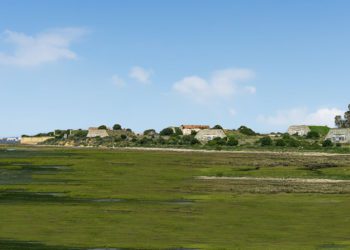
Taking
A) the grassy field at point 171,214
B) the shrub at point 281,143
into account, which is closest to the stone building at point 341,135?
the shrub at point 281,143

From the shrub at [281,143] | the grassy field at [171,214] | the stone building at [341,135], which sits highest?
the stone building at [341,135]

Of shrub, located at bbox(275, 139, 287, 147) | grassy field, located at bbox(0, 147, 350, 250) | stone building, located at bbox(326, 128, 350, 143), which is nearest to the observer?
grassy field, located at bbox(0, 147, 350, 250)

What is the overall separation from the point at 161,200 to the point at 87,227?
46.0 ft

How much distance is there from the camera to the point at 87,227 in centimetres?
3145

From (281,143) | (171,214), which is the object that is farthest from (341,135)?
(171,214)

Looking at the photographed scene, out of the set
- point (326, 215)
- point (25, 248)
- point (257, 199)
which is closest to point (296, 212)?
point (326, 215)

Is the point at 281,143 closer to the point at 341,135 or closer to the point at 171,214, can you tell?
the point at 341,135

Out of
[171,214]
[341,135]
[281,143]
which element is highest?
[341,135]

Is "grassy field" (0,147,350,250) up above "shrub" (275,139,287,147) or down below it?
below

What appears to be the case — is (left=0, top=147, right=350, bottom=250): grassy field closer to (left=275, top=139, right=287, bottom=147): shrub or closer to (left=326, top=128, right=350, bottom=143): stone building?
(left=275, top=139, right=287, bottom=147): shrub

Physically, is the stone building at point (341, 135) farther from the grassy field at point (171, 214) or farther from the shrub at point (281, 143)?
the grassy field at point (171, 214)

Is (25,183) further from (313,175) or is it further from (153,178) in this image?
(313,175)

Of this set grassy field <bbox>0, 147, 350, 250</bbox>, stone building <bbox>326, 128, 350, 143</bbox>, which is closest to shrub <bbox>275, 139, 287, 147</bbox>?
stone building <bbox>326, 128, 350, 143</bbox>

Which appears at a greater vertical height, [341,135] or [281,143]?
[341,135]
